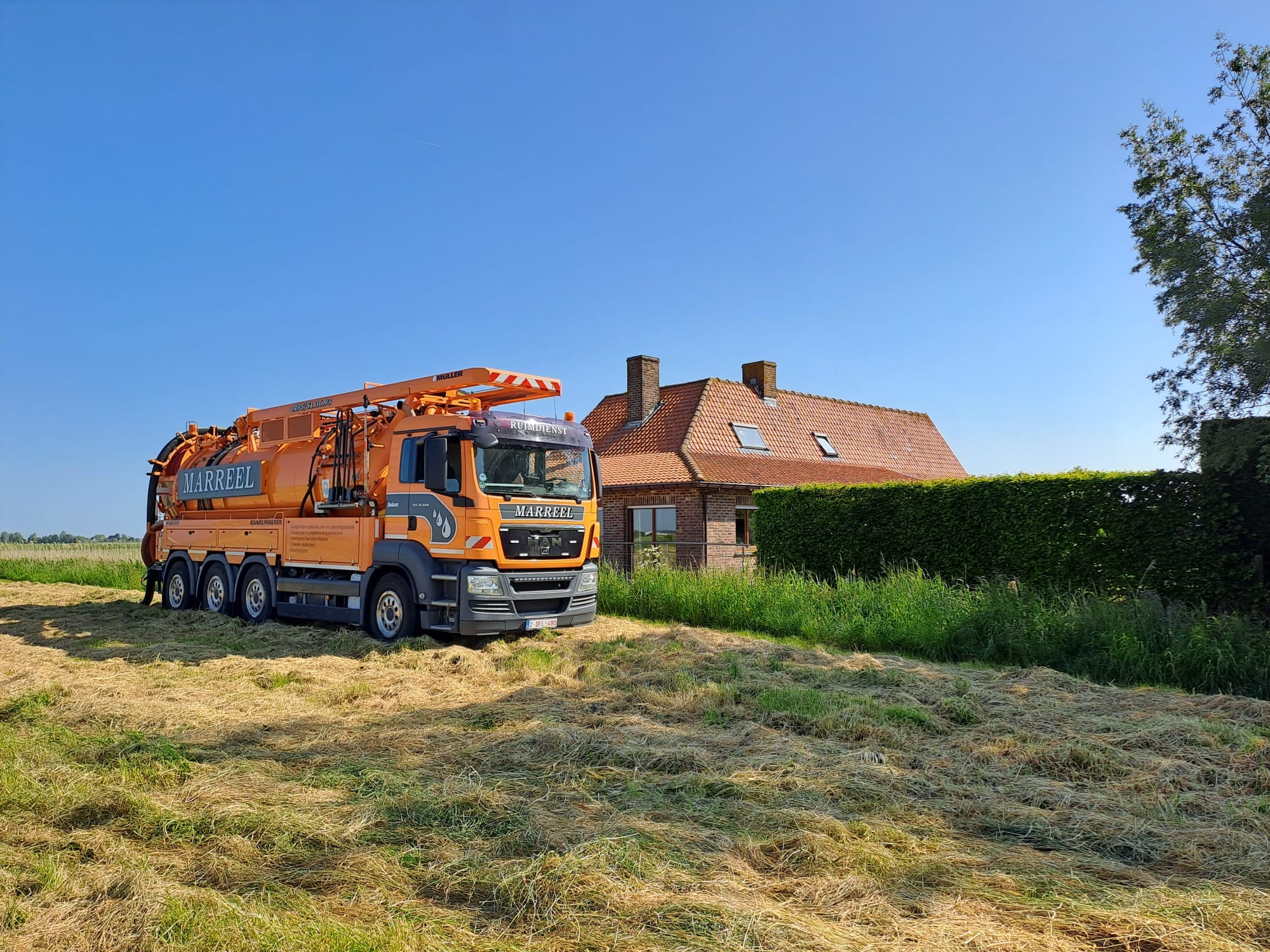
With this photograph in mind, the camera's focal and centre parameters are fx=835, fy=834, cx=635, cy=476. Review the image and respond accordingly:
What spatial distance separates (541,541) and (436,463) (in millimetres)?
1733

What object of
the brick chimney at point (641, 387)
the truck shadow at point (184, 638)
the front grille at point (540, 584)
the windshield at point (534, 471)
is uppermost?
the brick chimney at point (641, 387)

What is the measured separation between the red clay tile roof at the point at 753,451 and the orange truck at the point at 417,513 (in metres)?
11.7

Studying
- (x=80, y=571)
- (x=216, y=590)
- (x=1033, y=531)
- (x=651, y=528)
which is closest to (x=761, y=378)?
(x=651, y=528)

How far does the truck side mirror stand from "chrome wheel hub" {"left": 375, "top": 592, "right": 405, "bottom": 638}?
175 cm

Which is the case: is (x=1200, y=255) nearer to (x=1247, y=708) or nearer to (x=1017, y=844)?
(x=1247, y=708)

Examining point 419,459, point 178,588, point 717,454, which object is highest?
point 717,454

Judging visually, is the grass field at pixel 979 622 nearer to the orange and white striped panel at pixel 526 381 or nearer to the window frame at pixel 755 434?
the orange and white striped panel at pixel 526 381

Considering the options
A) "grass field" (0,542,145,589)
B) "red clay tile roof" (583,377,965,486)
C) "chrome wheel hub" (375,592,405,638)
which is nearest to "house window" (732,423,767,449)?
"red clay tile roof" (583,377,965,486)

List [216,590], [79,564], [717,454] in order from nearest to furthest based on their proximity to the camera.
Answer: [216,590] < [717,454] < [79,564]

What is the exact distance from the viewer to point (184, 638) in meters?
11.9

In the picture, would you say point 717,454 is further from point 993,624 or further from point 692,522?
point 993,624

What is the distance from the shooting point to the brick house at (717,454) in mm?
23812

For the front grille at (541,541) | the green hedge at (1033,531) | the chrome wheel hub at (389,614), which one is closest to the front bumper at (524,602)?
the front grille at (541,541)

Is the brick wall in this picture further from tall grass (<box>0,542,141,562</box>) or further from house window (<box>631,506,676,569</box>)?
tall grass (<box>0,542,141,562</box>)
